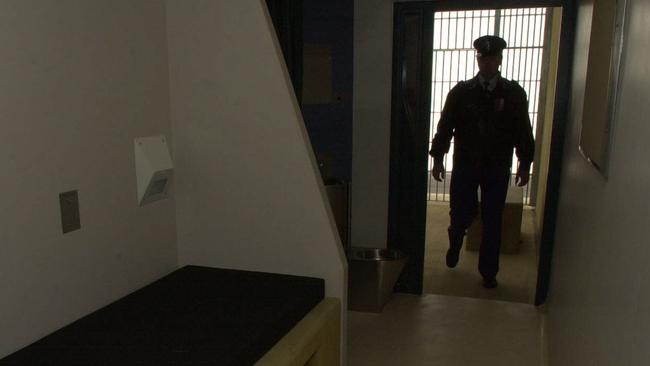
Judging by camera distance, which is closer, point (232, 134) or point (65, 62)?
point (65, 62)

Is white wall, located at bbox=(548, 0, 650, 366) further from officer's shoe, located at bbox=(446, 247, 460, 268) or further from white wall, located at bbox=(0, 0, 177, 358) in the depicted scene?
officer's shoe, located at bbox=(446, 247, 460, 268)

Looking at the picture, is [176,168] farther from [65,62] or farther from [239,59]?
[65,62]

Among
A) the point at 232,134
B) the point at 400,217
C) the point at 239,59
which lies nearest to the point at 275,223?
the point at 232,134

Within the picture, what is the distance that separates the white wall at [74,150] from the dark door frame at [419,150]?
157 cm

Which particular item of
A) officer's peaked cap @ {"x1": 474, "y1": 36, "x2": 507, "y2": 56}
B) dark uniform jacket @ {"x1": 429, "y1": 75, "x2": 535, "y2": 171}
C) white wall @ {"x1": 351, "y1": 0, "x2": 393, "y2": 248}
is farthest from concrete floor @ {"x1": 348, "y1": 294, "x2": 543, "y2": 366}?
officer's peaked cap @ {"x1": 474, "y1": 36, "x2": 507, "y2": 56}

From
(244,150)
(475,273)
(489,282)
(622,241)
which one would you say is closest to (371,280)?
(489,282)

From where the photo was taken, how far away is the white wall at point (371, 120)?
117 inches

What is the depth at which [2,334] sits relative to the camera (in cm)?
121

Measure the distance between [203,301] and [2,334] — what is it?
20.0 inches

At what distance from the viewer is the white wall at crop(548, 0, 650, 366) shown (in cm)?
82

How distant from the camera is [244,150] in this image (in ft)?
5.69

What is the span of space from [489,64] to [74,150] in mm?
2412

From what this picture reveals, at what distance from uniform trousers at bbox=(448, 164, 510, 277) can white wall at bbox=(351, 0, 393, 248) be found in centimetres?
45

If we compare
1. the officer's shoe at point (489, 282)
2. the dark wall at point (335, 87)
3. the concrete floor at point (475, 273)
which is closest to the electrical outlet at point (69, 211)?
the dark wall at point (335, 87)
